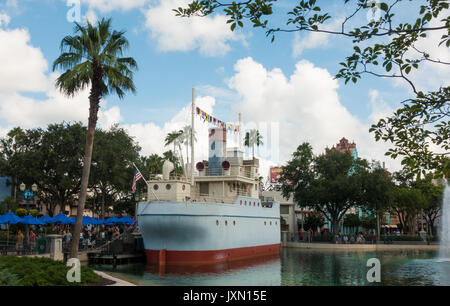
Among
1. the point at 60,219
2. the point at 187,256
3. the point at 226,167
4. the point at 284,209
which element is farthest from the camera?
the point at 284,209

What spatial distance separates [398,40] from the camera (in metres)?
8.20

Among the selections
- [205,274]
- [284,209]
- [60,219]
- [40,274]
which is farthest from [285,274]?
[284,209]

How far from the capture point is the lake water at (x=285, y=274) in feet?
73.6

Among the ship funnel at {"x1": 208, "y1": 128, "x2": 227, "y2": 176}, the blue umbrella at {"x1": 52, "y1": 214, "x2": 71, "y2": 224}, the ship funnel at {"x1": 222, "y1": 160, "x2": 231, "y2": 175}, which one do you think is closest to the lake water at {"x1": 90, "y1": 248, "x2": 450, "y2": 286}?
the blue umbrella at {"x1": 52, "y1": 214, "x2": 71, "y2": 224}

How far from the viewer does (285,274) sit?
26188 mm

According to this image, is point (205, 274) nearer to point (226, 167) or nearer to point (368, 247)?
point (226, 167)

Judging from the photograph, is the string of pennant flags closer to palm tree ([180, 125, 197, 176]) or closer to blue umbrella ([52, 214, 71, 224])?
palm tree ([180, 125, 197, 176])

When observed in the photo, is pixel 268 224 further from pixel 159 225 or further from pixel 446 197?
pixel 446 197

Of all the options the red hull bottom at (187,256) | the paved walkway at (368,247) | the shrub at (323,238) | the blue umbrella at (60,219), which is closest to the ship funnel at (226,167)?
the red hull bottom at (187,256)

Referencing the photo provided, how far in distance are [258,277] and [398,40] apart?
19.1 m

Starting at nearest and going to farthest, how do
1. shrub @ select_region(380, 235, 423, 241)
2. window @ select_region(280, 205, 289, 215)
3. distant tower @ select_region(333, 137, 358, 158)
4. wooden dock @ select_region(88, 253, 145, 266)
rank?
1. wooden dock @ select_region(88, 253, 145, 266)
2. shrub @ select_region(380, 235, 423, 241)
3. window @ select_region(280, 205, 289, 215)
4. distant tower @ select_region(333, 137, 358, 158)

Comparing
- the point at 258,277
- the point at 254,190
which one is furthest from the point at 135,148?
the point at 258,277

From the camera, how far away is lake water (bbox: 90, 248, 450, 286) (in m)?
22.4

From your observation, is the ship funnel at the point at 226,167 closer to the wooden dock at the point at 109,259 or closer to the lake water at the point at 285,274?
the lake water at the point at 285,274
